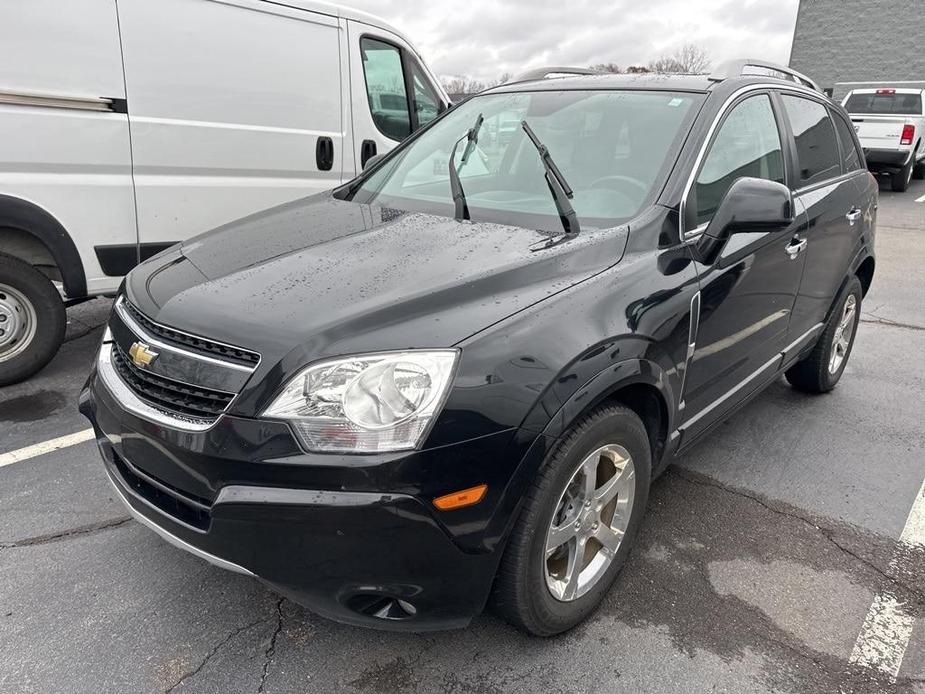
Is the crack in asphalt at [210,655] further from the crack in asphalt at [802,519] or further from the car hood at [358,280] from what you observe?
the crack in asphalt at [802,519]

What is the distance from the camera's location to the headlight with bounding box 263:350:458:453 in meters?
1.73

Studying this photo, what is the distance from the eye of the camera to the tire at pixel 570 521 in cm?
194

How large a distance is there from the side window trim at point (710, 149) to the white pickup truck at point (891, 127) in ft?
39.1

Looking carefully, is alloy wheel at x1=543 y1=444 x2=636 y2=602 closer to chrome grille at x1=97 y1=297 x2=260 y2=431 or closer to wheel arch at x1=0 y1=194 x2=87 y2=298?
chrome grille at x1=97 y1=297 x2=260 y2=431

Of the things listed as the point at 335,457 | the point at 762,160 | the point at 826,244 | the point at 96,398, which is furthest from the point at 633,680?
the point at 826,244

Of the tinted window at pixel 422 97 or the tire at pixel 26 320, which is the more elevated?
the tinted window at pixel 422 97

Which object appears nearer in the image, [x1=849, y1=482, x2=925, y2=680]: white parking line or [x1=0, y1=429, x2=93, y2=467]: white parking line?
[x1=849, y1=482, x2=925, y2=680]: white parking line

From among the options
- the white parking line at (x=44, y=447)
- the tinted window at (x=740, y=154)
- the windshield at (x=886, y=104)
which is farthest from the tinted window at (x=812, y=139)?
the windshield at (x=886, y=104)

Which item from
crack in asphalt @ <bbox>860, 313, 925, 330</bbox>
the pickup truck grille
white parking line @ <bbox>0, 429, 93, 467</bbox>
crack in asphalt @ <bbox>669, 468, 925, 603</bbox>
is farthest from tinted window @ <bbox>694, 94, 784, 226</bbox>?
crack in asphalt @ <bbox>860, 313, 925, 330</bbox>

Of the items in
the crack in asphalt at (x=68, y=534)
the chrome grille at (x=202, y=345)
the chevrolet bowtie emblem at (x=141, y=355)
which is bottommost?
the crack in asphalt at (x=68, y=534)

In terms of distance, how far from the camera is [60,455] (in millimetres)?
3309

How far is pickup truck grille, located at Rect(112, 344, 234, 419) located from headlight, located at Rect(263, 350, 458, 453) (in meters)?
0.17

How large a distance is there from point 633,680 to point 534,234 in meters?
1.46

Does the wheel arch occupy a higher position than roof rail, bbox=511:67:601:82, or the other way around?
roof rail, bbox=511:67:601:82
